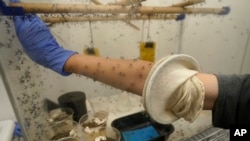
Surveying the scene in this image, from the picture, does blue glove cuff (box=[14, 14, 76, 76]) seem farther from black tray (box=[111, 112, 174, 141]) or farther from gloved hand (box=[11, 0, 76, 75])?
black tray (box=[111, 112, 174, 141])

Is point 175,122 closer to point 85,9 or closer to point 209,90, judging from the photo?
point 209,90

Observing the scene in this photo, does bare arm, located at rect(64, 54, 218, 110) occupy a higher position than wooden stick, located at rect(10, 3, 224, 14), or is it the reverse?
wooden stick, located at rect(10, 3, 224, 14)

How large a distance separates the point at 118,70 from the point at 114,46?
0.29m

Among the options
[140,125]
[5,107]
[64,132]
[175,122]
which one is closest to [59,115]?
[64,132]

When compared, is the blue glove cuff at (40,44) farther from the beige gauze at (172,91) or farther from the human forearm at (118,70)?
the beige gauze at (172,91)

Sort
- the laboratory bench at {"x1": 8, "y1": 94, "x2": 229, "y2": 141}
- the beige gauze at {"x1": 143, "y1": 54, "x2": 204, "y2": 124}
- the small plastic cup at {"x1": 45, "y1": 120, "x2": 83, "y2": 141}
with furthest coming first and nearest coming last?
Result: the laboratory bench at {"x1": 8, "y1": 94, "x2": 229, "y2": 141}, the small plastic cup at {"x1": 45, "y1": 120, "x2": 83, "y2": 141}, the beige gauze at {"x1": 143, "y1": 54, "x2": 204, "y2": 124}

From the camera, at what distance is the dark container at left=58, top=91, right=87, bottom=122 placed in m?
0.64

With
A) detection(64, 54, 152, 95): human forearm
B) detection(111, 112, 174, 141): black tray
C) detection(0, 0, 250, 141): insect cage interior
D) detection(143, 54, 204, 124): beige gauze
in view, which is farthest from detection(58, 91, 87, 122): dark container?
detection(143, 54, 204, 124): beige gauze

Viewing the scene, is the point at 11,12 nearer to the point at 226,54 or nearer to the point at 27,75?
the point at 27,75

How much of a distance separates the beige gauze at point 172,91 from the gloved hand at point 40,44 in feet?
0.75

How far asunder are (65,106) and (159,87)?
0.47m


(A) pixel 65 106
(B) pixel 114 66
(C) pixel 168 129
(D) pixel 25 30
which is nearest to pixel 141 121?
(C) pixel 168 129

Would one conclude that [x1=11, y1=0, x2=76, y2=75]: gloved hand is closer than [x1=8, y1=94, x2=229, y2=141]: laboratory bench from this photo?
Yes

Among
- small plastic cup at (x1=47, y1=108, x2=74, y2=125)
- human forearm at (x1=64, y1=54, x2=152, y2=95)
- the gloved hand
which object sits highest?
the gloved hand
